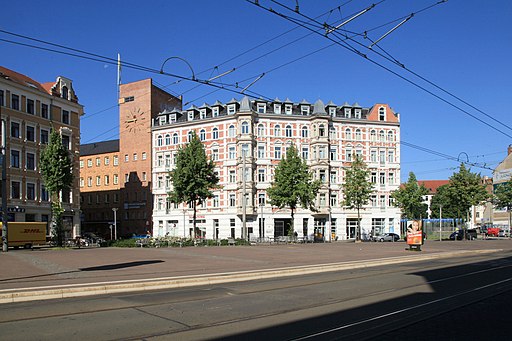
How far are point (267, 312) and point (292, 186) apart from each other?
39960 mm

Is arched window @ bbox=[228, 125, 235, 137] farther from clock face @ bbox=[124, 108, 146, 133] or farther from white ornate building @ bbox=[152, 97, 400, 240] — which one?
clock face @ bbox=[124, 108, 146, 133]

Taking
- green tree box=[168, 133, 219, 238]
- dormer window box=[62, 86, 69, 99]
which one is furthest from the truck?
dormer window box=[62, 86, 69, 99]

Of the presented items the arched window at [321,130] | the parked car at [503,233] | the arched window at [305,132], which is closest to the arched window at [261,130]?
the arched window at [305,132]

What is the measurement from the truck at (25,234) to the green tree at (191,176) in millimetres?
12037

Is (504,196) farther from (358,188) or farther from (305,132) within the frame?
(305,132)

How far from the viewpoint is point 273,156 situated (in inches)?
2534

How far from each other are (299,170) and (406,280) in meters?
34.4

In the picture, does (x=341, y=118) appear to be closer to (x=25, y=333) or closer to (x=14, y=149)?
(x=14, y=149)

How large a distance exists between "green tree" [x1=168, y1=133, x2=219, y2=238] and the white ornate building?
16.1m

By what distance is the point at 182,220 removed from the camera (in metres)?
65.6

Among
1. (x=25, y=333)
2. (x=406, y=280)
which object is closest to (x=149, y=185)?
(x=406, y=280)

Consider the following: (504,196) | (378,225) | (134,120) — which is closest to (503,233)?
(504,196)

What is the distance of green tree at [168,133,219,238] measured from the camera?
44.8 metres

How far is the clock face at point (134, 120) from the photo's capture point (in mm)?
71312
